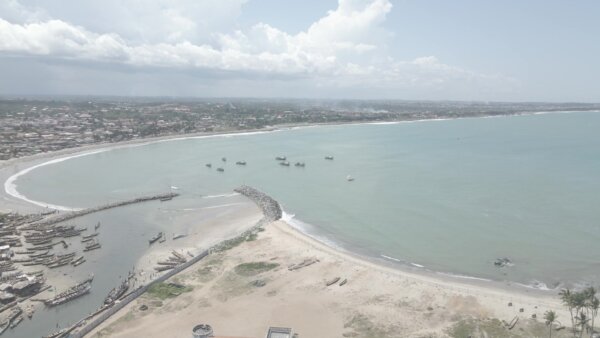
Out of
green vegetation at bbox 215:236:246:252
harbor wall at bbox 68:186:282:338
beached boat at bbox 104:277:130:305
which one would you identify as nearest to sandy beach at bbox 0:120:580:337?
harbor wall at bbox 68:186:282:338

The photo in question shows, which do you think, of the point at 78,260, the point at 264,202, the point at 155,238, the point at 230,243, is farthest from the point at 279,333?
the point at 264,202

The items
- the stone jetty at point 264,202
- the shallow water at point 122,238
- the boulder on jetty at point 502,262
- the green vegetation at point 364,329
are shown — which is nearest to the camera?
the green vegetation at point 364,329

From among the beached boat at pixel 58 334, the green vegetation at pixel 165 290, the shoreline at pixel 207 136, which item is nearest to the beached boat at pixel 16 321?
the beached boat at pixel 58 334

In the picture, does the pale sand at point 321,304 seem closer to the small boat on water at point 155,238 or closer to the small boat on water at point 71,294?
the small boat on water at point 71,294

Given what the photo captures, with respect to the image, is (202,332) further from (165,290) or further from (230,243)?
(230,243)

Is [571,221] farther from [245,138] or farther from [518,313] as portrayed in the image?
[245,138]

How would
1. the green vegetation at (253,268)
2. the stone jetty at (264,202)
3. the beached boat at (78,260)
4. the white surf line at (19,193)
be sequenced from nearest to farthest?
the green vegetation at (253,268)
the beached boat at (78,260)
the stone jetty at (264,202)
the white surf line at (19,193)
